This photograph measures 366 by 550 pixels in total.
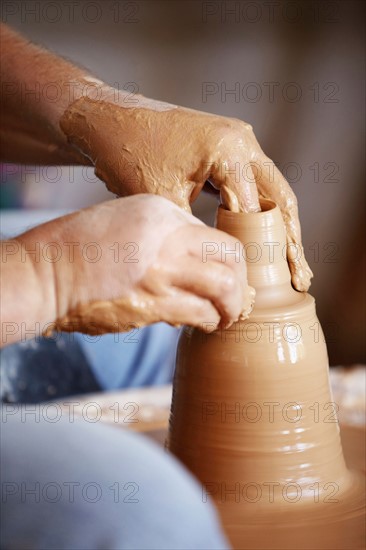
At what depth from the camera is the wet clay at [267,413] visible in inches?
46.9

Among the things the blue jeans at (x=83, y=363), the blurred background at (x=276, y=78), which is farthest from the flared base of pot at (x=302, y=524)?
the blurred background at (x=276, y=78)

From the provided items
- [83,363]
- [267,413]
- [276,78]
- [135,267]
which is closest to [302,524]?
[267,413]

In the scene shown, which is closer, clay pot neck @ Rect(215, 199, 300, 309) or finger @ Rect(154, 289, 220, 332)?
finger @ Rect(154, 289, 220, 332)

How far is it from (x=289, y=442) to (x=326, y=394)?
0.10 metres

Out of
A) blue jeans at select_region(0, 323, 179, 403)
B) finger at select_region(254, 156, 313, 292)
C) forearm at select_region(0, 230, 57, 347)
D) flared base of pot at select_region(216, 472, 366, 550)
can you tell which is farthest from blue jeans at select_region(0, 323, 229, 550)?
blue jeans at select_region(0, 323, 179, 403)

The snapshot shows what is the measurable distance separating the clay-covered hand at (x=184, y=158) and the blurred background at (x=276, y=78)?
2.58 metres

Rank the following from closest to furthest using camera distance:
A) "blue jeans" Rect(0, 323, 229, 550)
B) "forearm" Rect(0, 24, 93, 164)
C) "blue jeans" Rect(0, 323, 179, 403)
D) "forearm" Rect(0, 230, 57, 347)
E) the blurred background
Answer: "blue jeans" Rect(0, 323, 229, 550), "forearm" Rect(0, 230, 57, 347), "forearm" Rect(0, 24, 93, 164), "blue jeans" Rect(0, 323, 179, 403), the blurred background

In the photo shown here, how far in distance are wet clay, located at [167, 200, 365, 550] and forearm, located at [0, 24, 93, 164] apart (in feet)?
1.20

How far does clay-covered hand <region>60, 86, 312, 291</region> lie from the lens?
1210mm

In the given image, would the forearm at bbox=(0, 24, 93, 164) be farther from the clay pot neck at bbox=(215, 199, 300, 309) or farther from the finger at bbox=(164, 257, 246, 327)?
the finger at bbox=(164, 257, 246, 327)

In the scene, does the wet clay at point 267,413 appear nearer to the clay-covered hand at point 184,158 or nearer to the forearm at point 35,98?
the clay-covered hand at point 184,158

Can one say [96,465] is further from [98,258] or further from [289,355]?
[289,355]

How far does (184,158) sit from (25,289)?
440 millimetres

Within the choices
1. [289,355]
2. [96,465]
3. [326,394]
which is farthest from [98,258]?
[326,394]
